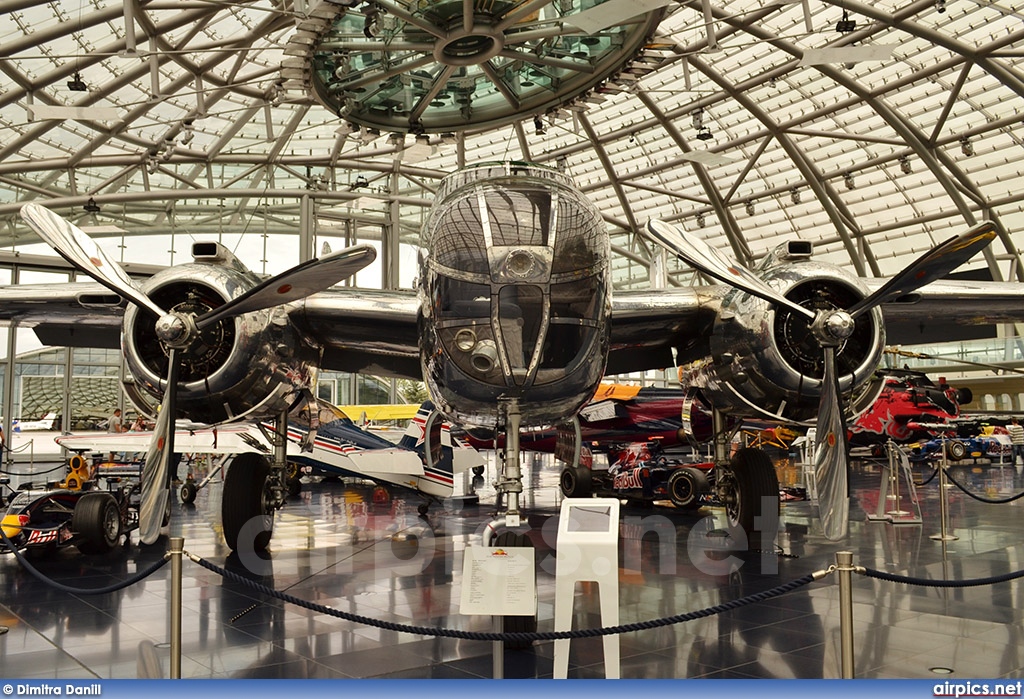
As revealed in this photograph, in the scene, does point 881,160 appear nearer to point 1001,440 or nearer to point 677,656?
point 1001,440

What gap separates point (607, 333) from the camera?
6.73 metres

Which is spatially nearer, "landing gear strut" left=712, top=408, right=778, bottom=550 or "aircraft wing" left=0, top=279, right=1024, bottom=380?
"aircraft wing" left=0, top=279, right=1024, bottom=380

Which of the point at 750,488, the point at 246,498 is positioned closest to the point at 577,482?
the point at 750,488

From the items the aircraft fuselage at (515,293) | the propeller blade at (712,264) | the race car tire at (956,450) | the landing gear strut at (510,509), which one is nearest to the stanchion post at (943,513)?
the propeller blade at (712,264)

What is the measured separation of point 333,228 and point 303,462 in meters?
20.2

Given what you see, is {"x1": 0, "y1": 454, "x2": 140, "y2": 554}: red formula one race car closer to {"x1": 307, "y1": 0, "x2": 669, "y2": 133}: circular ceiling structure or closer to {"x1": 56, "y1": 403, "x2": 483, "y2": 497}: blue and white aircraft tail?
{"x1": 56, "y1": 403, "x2": 483, "y2": 497}: blue and white aircraft tail

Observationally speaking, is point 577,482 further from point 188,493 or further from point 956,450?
point 956,450

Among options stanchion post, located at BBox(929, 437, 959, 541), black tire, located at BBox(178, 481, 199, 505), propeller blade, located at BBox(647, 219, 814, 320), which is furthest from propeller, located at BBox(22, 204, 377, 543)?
black tire, located at BBox(178, 481, 199, 505)

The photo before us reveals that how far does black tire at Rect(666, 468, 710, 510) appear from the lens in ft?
47.9

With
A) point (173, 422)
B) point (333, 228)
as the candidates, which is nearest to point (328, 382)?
point (333, 228)

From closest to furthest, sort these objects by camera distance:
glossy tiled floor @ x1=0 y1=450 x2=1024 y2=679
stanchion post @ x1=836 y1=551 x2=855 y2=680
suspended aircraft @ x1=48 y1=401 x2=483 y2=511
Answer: stanchion post @ x1=836 y1=551 x2=855 y2=680
glossy tiled floor @ x1=0 y1=450 x2=1024 y2=679
suspended aircraft @ x1=48 y1=401 x2=483 y2=511

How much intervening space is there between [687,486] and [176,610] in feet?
37.6

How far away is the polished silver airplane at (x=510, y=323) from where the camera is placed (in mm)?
6141

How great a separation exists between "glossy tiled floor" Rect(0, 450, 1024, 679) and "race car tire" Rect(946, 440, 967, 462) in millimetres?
17720
